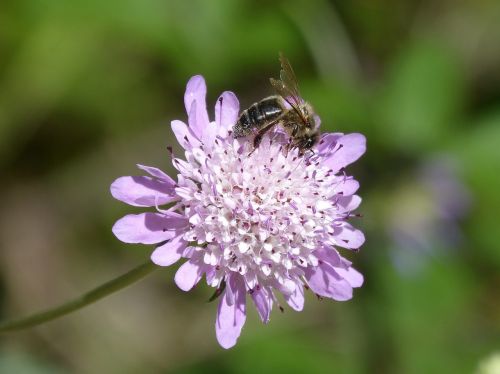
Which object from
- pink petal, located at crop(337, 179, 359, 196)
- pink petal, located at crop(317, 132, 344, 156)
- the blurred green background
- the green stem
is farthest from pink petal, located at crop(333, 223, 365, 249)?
the blurred green background

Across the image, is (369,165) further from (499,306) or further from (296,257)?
(296,257)

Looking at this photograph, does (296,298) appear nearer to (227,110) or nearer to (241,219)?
(241,219)

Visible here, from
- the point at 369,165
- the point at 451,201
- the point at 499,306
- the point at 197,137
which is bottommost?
the point at 499,306

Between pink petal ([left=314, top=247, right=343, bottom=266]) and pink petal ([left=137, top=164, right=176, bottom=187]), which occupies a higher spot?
pink petal ([left=137, top=164, right=176, bottom=187])

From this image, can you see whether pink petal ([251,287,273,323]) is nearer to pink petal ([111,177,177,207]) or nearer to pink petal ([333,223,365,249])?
pink petal ([333,223,365,249])

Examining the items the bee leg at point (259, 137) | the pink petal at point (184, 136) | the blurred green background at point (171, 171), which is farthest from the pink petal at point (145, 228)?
the blurred green background at point (171, 171)

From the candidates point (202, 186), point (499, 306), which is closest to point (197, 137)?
point (202, 186)

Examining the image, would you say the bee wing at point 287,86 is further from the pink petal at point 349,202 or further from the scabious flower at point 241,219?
the pink petal at point 349,202
